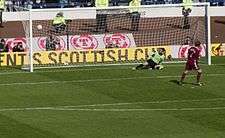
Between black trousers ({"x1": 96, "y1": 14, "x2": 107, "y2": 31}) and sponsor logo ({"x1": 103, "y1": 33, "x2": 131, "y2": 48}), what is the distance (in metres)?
1.48

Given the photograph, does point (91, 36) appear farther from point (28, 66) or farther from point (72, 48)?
point (28, 66)

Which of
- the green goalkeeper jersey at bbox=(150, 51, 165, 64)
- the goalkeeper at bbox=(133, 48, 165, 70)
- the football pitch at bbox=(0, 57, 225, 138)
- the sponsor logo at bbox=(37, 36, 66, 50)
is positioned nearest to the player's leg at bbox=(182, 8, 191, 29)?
the football pitch at bbox=(0, 57, 225, 138)

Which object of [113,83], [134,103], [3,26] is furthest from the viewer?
[3,26]

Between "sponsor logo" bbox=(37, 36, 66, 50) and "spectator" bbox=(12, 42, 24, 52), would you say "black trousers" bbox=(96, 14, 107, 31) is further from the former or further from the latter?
"spectator" bbox=(12, 42, 24, 52)

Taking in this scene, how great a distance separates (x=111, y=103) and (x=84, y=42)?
12.6 metres

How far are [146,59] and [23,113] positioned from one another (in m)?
12.1

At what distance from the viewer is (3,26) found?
158 feet

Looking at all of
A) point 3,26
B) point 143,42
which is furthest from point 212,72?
point 3,26

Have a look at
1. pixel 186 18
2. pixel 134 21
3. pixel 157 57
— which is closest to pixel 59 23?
pixel 134 21

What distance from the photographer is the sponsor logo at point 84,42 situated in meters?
35.8

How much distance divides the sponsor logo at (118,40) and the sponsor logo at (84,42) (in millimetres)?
575

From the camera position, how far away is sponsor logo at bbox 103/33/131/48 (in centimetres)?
3622

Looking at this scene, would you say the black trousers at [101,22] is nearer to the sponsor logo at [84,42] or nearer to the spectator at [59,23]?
the spectator at [59,23]

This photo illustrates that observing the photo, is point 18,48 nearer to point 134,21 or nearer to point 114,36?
point 114,36
